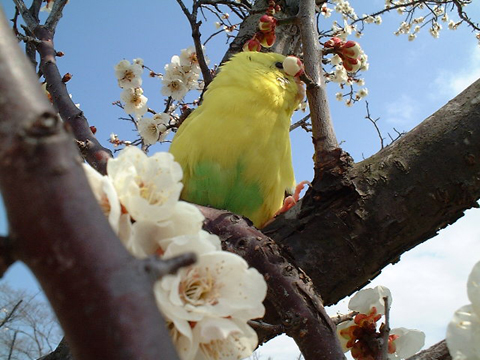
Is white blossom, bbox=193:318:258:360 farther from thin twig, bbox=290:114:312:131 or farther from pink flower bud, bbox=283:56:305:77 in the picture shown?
thin twig, bbox=290:114:312:131

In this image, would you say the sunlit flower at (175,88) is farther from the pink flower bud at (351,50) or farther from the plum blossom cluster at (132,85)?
the pink flower bud at (351,50)

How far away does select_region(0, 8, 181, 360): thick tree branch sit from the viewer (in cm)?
29

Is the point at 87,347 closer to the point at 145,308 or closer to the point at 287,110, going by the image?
the point at 145,308

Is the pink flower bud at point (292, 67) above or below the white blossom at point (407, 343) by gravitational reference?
above

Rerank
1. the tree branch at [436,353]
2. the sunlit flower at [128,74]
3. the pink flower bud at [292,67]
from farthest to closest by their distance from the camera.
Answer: the sunlit flower at [128,74] → the pink flower bud at [292,67] → the tree branch at [436,353]

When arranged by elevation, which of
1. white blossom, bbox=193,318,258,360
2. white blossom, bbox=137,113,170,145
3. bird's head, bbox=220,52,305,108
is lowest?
white blossom, bbox=193,318,258,360

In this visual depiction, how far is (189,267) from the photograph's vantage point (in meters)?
0.48

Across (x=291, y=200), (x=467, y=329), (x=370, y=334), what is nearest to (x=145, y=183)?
(x=467, y=329)

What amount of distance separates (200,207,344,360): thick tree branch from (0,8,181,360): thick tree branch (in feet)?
2.15

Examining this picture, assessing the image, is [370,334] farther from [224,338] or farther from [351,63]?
[351,63]

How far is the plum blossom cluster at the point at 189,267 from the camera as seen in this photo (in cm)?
46

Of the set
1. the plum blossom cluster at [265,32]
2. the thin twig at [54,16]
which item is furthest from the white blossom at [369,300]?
the thin twig at [54,16]

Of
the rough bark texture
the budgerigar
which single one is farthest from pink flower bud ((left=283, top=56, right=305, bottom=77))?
the rough bark texture

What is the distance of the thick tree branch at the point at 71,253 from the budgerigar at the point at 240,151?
1.32m
